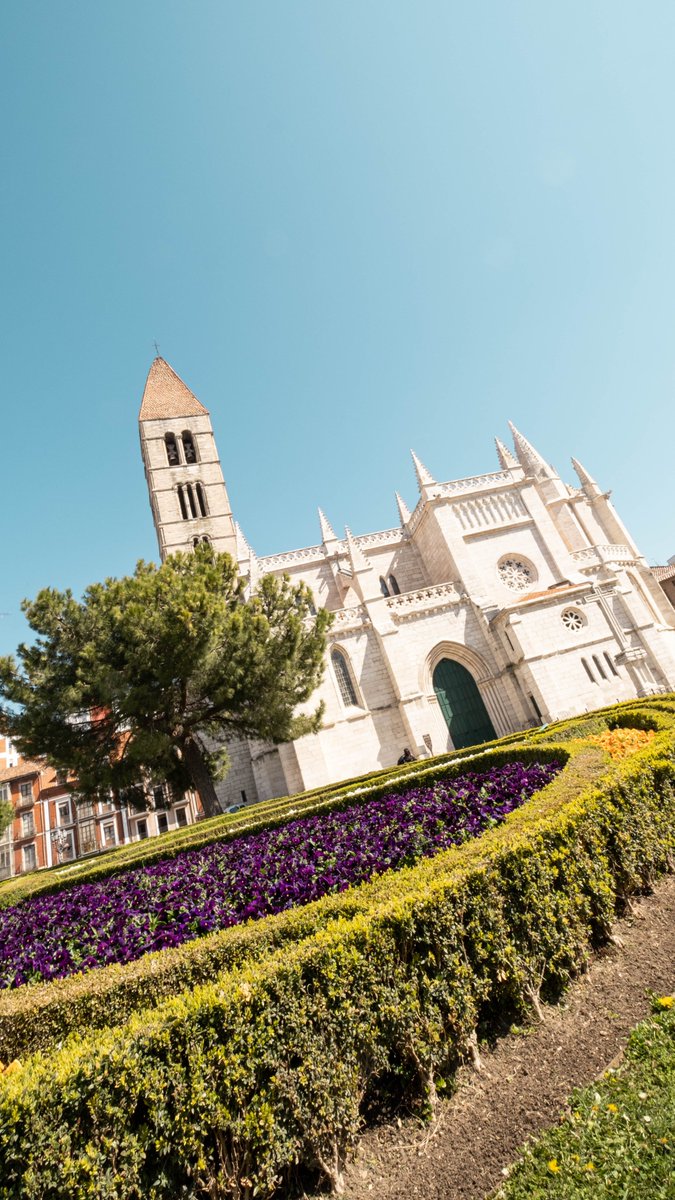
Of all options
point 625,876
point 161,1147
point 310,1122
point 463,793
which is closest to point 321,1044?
point 310,1122

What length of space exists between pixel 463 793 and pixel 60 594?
13.9 meters

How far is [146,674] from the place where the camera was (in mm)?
15594

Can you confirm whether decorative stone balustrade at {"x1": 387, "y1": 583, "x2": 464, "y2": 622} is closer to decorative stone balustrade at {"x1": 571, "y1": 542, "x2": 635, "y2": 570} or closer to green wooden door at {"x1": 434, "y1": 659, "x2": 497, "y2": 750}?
green wooden door at {"x1": 434, "y1": 659, "x2": 497, "y2": 750}

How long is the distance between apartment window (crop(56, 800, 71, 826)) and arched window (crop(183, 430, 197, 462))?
27158 millimetres

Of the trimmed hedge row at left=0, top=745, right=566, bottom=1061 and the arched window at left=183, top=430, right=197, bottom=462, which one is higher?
the arched window at left=183, top=430, right=197, bottom=462

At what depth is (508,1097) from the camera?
9.98ft

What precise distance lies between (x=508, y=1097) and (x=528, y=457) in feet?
112

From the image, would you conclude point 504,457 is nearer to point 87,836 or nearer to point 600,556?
point 600,556

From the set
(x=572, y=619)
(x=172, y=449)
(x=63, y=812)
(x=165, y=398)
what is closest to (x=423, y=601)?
(x=572, y=619)

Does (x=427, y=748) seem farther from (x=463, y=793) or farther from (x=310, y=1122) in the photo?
(x=310, y=1122)

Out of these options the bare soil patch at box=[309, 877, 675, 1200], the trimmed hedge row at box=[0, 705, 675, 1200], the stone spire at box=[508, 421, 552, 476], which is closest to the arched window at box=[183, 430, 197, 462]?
the stone spire at box=[508, 421, 552, 476]

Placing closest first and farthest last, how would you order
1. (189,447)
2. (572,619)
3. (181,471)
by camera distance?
(572,619), (181,471), (189,447)

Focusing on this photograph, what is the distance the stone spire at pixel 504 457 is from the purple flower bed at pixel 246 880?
25.1 m

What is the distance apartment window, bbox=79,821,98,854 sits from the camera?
37.7m
